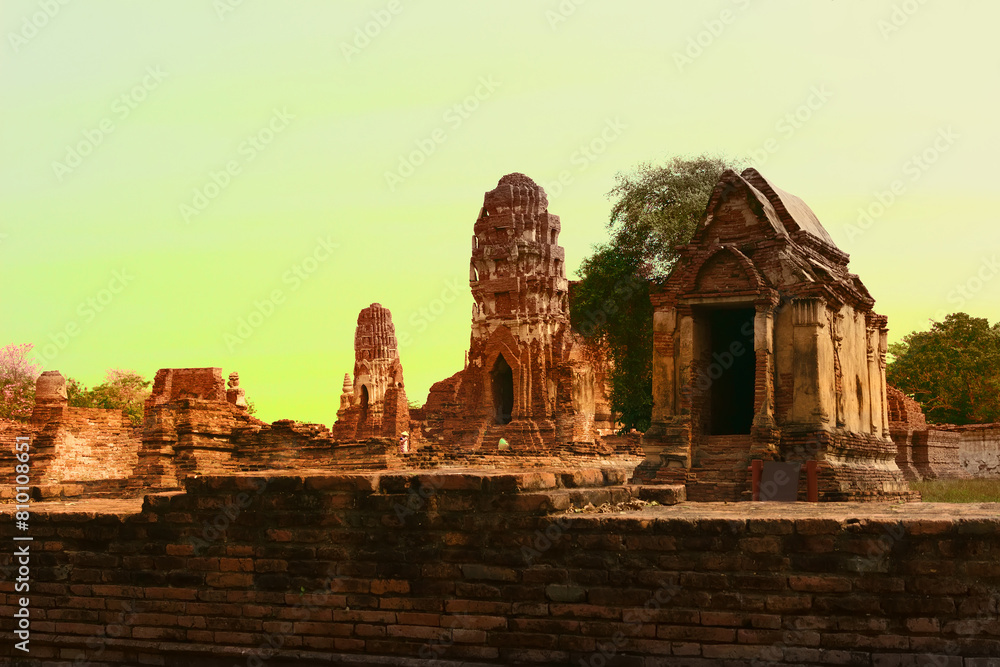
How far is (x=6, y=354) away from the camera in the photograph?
4319 cm

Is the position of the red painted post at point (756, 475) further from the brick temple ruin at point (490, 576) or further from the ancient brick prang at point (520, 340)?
the ancient brick prang at point (520, 340)

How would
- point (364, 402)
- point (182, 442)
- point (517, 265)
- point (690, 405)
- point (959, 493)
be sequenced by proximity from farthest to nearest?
point (364, 402)
point (517, 265)
point (182, 442)
point (959, 493)
point (690, 405)

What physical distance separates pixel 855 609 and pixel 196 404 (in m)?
16.4

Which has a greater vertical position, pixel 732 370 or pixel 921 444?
pixel 732 370

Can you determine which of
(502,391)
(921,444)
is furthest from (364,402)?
(921,444)

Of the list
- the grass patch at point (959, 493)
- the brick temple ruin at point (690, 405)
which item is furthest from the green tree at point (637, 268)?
the grass patch at point (959, 493)

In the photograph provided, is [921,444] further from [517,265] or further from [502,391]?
[502,391]

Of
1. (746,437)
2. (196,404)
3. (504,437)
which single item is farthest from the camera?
(504,437)

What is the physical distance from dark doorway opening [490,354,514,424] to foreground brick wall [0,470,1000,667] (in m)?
26.9

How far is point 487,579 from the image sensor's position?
592cm

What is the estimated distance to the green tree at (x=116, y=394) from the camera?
45.9 m

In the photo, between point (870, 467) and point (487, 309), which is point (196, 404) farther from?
point (487, 309)

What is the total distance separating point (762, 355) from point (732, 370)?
8.12ft

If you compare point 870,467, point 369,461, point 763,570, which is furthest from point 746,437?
point 763,570
